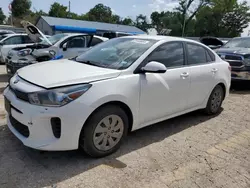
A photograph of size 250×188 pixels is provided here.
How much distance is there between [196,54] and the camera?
4500mm

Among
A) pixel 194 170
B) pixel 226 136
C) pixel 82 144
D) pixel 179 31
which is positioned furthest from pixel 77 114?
pixel 179 31

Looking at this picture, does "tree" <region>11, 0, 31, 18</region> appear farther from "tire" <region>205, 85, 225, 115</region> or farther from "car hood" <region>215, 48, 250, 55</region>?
"tire" <region>205, 85, 225, 115</region>

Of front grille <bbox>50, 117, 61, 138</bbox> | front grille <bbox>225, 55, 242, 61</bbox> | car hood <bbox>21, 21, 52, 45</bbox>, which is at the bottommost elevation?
front grille <bbox>50, 117, 61, 138</bbox>

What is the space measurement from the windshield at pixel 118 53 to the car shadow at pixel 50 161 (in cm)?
119

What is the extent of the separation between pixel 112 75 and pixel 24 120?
3.83 feet

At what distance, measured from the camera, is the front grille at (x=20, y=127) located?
2.89 m

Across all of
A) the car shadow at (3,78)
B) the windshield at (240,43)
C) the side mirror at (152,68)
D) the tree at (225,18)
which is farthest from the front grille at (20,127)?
the tree at (225,18)

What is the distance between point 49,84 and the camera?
2.79 metres

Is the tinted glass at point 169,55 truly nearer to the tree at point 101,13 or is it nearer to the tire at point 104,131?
the tire at point 104,131

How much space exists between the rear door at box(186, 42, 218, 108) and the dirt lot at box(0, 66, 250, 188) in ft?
2.06

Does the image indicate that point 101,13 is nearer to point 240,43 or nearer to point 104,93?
point 240,43

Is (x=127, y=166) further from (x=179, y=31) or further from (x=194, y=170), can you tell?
(x=179, y=31)

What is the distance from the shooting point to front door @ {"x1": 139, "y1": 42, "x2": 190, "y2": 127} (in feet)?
11.4

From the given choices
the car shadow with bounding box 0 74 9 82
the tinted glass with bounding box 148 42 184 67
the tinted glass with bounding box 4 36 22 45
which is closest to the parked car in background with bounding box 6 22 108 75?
the car shadow with bounding box 0 74 9 82
